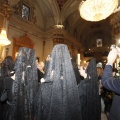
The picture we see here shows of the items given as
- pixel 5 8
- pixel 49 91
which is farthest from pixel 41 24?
pixel 49 91

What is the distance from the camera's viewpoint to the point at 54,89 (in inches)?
93.6

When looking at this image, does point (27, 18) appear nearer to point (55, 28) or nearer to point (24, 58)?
point (55, 28)

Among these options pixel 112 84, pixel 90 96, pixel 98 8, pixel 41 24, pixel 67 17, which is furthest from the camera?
pixel 67 17

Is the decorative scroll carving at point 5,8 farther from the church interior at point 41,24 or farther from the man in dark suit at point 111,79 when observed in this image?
the man in dark suit at point 111,79

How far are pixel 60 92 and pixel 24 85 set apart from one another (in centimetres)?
122

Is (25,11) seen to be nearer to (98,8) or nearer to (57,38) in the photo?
(57,38)

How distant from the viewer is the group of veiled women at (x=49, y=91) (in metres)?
2.36

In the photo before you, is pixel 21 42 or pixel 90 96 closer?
pixel 90 96

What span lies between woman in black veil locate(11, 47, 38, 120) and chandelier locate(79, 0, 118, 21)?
3547 mm

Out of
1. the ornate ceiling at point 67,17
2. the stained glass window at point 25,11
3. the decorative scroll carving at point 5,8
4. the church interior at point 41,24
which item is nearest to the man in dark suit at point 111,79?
the church interior at point 41,24

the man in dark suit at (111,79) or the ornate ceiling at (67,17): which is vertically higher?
the ornate ceiling at (67,17)

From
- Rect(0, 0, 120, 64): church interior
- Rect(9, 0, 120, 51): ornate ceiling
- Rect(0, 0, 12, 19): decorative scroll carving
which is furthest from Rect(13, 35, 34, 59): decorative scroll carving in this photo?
Rect(0, 0, 12, 19): decorative scroll carving

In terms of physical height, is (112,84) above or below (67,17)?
below

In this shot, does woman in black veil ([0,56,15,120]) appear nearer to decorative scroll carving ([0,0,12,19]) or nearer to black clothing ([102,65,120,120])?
black clothing ([102,65,120,120])
